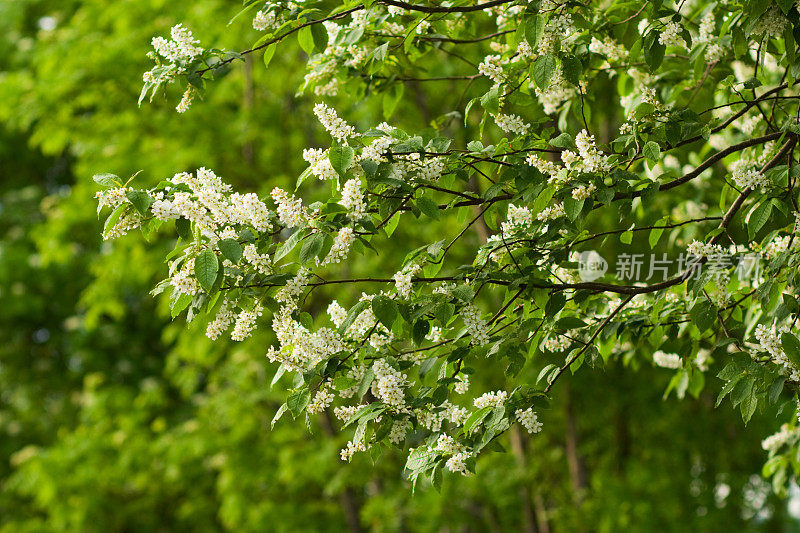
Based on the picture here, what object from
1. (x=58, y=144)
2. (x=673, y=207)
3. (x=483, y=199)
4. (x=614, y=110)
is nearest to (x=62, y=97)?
(x=58, y=144)

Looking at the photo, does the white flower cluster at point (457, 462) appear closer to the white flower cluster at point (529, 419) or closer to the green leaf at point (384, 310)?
the white flower cluster at point (529, 419)

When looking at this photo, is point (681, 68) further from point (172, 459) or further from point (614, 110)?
point (172, 459)

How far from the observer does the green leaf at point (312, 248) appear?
2.28 m

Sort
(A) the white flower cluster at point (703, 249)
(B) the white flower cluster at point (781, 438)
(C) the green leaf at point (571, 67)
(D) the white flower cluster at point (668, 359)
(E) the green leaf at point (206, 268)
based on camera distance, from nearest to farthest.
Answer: (E) the green leaf at point (206, 268) → (C) the green leaf at point (571, 67) → (A) the white flower cluster at point (703, 249) → (D) the white flower cluster at point (668, 359) → (B) the white flower cluster at point (781, 438)

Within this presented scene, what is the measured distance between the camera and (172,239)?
8.82 m

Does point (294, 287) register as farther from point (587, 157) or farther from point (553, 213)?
point (587, 157)

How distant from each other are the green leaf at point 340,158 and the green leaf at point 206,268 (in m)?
0.41

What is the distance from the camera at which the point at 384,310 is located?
7.86ft

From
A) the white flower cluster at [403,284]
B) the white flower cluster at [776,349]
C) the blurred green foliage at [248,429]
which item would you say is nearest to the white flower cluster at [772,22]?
the white flower cluster at [776,349]

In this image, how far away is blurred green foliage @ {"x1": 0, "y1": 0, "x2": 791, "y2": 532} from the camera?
7699 millimetres

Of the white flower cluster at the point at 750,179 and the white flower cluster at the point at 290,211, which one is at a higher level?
the white flower cluster at the point at 750,179

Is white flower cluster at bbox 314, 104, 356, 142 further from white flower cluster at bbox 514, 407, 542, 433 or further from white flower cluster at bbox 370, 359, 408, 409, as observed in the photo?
white flower cluster at bbox 514, 407, 542, 433

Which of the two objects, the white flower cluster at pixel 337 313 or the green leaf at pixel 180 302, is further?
the white flower cluster at pixel 337 313

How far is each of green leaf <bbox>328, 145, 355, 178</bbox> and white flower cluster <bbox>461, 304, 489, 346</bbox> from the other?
616 millimetres
